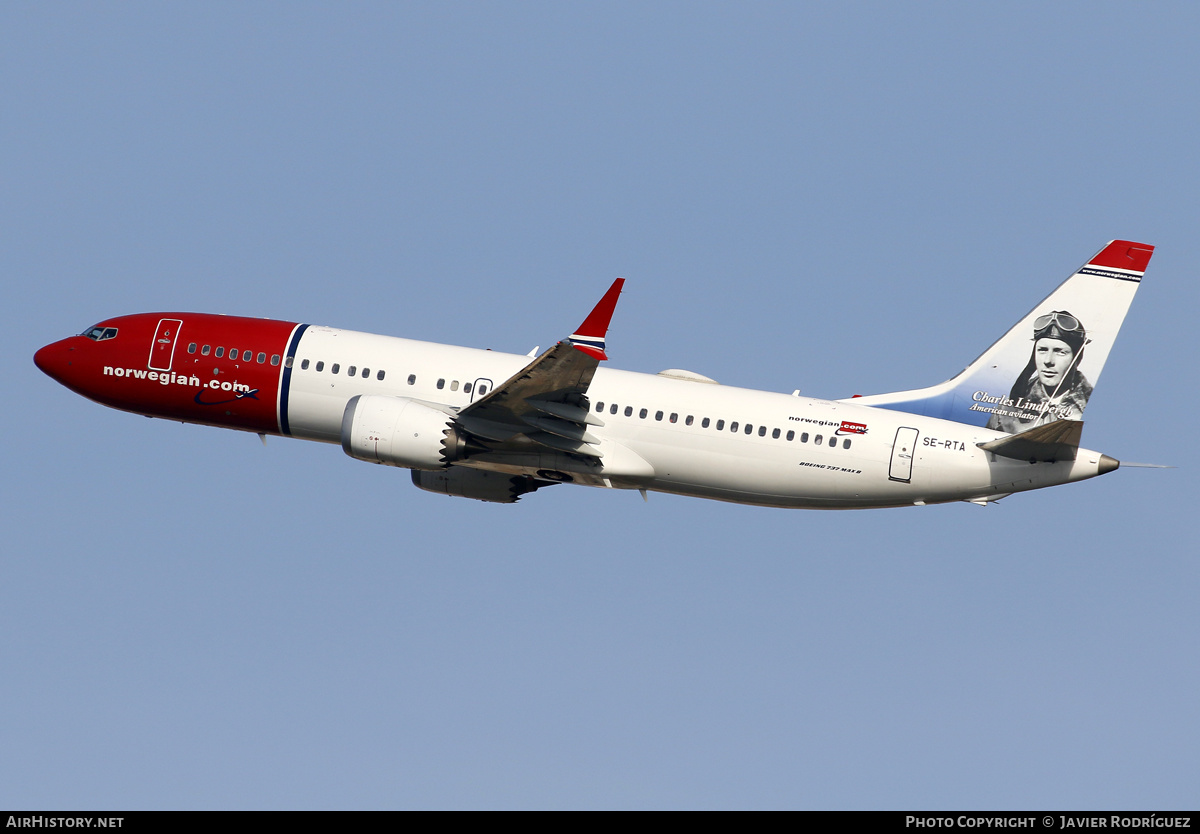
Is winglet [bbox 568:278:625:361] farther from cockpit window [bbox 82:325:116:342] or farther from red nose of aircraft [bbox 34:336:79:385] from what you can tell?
red nose of aircraft [bbox 34:336:79:385]

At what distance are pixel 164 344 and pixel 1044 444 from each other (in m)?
29.6

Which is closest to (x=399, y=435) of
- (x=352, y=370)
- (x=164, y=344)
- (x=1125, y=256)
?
(x=352, y=370)

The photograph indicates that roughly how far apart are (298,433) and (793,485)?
16.9 metres

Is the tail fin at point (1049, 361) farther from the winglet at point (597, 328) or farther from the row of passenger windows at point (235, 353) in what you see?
the row of passenger windows at point (235, 353)

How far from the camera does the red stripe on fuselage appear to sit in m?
50.6

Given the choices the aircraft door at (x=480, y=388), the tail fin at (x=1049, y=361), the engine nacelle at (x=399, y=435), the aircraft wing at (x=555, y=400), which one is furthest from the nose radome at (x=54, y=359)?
the tail fin at (x=1049, y=361)

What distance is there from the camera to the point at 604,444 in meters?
48.4

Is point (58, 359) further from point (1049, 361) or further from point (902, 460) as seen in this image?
point (1049, 361)

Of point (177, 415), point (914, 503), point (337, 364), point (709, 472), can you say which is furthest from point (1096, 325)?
point (177, 415)

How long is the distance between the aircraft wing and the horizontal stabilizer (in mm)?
12722

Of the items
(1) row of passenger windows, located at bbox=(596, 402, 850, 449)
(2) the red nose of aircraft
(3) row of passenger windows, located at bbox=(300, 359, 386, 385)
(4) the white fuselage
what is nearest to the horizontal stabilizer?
(4) the white fuselage

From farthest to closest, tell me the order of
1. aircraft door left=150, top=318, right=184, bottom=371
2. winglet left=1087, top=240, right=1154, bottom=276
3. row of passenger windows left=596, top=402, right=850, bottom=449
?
aircraft door left=150, top=318, right=184, bottom=371, winglet left=1087, top=240, right=1154, bottom=276, row of passenger windows left=596, top=402, right=850, bottom=449

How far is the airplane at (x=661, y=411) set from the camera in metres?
47.0
